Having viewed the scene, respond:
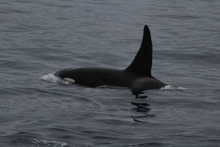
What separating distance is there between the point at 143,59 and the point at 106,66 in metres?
4.21

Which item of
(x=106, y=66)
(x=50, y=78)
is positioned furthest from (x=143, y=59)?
(x=106, y=66)

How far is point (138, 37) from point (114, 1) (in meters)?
12.5

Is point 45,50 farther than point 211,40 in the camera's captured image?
No

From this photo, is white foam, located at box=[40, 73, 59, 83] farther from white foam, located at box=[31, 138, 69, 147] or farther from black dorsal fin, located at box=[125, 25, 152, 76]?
white foam, located at box=[31, 138, 69, 147]

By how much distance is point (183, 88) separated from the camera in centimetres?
1694

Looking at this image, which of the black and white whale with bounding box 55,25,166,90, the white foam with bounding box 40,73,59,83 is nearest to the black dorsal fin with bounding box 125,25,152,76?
the black and white whale with bounding box 55,25,166,90

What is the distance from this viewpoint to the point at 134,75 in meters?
16.5

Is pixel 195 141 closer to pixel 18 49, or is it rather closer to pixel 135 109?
pixel 135 109

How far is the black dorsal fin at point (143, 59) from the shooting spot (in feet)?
53.5

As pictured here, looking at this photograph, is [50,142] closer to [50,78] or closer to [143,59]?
[143,59]

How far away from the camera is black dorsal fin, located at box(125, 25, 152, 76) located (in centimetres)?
1630

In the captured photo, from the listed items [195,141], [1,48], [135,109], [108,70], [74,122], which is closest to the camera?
[195,141]

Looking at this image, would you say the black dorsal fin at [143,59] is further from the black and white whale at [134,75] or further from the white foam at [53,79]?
the white foam at [53,79]

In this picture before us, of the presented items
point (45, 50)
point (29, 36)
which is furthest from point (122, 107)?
point (29, 36)
